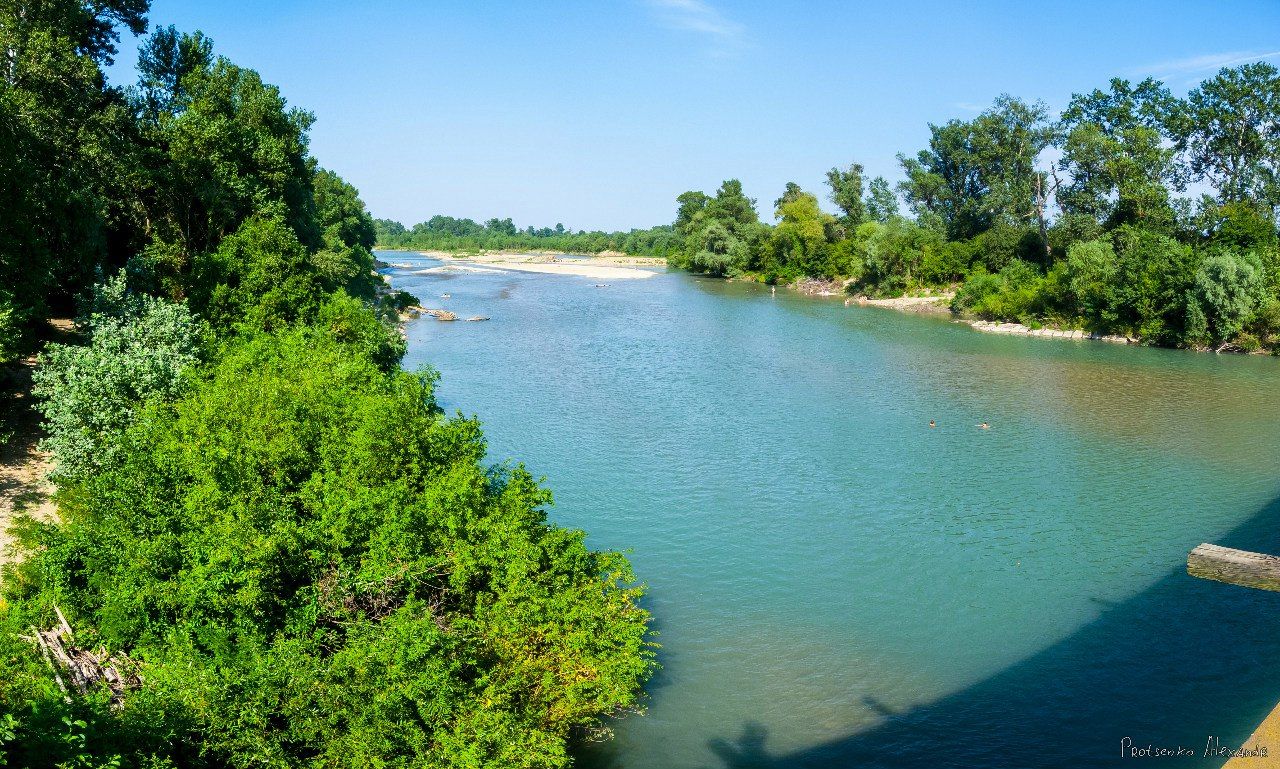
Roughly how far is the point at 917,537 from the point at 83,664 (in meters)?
21.6

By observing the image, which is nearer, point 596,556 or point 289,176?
point 596,556

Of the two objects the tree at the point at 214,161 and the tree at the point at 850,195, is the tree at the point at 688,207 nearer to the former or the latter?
the tree at the point at 850,195

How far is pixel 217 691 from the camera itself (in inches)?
409

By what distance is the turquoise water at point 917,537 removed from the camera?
16312 mm

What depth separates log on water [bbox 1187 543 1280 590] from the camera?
34.8 ft

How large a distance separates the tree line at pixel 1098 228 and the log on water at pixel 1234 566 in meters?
53.6

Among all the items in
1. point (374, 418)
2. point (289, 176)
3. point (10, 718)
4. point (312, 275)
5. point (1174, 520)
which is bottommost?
point (1174, 520)

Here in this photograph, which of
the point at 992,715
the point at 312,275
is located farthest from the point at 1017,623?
the point at 312,275

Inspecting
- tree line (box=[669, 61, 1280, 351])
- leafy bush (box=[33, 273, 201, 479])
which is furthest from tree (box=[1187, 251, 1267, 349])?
leafy bush (box=[33, 273, 201, 479])

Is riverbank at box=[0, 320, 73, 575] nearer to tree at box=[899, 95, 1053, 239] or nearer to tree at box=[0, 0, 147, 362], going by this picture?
tree at box=[0, 0, 147, 362]

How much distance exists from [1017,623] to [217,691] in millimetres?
18081

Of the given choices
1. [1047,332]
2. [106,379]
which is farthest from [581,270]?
[106,379]

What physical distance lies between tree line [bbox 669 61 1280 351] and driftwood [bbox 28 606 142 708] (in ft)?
209

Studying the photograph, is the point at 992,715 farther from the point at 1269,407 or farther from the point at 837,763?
the point at 1269,407
